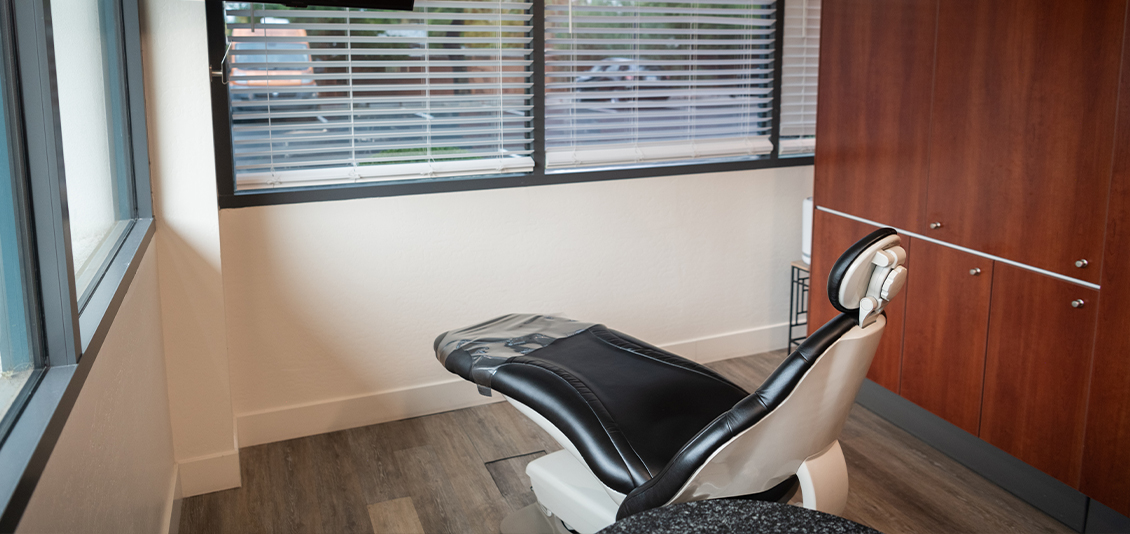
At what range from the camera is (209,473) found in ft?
8.90

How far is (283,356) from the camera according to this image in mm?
3107

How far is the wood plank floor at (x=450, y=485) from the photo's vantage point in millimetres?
2520

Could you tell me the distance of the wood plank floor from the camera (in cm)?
252

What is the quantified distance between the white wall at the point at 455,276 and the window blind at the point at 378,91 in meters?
0.15

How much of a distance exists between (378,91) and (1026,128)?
2.15m

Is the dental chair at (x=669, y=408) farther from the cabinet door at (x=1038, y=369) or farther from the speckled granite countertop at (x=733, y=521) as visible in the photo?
the cabinet door at (x=1038, y=369)

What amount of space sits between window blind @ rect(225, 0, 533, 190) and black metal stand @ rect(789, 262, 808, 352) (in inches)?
54.6

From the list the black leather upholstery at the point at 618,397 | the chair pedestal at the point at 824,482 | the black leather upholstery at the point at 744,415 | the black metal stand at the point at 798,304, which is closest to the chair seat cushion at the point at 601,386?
the black leather upholstery at the point at 618,397

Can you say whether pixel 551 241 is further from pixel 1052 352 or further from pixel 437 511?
pixel 1052 352

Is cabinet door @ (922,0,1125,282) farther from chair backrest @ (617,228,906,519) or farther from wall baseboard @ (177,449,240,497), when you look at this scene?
wall baseboard @ (177,449,240,497)

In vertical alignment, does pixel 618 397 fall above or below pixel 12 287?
below

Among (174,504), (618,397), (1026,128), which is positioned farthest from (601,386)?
(1026,128)

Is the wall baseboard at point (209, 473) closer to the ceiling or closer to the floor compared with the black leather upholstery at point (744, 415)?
closer to the floor

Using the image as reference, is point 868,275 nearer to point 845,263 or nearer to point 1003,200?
point 845,263
